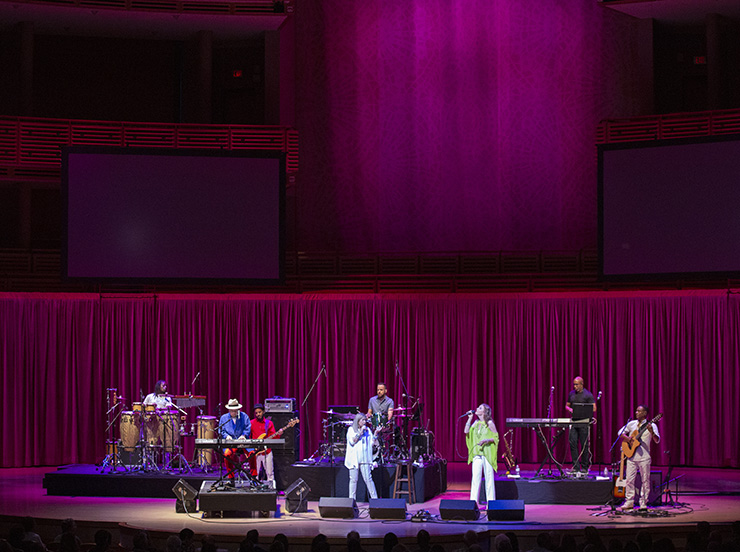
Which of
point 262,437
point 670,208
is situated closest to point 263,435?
point 262,437

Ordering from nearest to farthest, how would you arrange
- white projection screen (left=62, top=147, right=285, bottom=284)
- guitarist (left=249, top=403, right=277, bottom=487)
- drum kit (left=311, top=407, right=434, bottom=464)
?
1. drum kit (left=311, top=407, right=434, bottom=464)
2. guitarist (left=249, top=403, right=277, bottom=487)
3. white projection screen (left=62, top=147, right=285, bottom=284)

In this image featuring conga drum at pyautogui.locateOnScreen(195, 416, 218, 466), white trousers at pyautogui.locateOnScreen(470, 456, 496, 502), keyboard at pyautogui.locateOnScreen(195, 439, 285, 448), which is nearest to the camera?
keyboard at pyautogui.locateOnScreen(195, 439, 285, 448)

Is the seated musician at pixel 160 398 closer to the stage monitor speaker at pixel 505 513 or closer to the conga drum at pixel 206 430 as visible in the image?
the conga drum at pixel 206 430

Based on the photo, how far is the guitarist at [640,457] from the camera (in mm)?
12703

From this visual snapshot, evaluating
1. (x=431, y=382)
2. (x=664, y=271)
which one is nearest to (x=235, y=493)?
(x=431, y=382)

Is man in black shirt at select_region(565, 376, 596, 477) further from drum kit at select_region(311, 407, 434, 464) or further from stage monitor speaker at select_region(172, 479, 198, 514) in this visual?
stage monitor speaker at select_region(172, 479, 198, 514)

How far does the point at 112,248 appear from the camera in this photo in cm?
1644

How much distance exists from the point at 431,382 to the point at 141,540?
11.0 m

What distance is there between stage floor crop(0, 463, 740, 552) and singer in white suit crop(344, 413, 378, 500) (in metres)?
0.34

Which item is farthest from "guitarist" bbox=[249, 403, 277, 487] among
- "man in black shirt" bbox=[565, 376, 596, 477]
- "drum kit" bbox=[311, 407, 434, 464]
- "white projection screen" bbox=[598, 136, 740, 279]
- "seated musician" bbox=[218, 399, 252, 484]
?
"white projection screen" bbox=[598, 136, 740, 279]

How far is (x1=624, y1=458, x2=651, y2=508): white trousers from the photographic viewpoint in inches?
500

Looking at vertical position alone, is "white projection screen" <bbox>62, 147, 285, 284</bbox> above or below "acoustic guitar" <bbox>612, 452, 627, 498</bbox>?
above

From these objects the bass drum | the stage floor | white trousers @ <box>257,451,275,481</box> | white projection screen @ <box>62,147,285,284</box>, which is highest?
white projection screen @ <box>62,147,285,284</box>

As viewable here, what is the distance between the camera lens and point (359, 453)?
13.4 m
